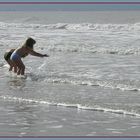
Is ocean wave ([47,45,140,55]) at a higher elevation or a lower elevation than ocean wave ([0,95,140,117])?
higher

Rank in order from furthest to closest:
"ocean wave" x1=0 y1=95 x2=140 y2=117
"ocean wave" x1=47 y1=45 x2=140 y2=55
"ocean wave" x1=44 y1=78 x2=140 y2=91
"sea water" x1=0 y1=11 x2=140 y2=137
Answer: "ocean wave" x1=47 y1=45 x2=140 y2=55 < "ocean wave" x1=44 y1=78 x2=140 y2=91 < "ocean wave" x1=0 y1=95 x2=140 y2=117 < "sea water" x1=0 y1=11 x2=140 y2=137

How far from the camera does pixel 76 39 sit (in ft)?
72.1

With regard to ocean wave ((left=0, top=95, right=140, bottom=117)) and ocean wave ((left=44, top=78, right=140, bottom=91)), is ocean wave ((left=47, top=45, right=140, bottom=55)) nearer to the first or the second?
ocean wave ((left=44, top=78, right=140, bottom=91))

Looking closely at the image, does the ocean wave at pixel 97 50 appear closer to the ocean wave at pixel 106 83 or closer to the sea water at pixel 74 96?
the sea water at pixel 74 96

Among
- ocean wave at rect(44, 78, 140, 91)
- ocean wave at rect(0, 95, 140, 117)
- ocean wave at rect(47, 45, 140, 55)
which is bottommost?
ocean wave at rect(0, 95, 140, 117)

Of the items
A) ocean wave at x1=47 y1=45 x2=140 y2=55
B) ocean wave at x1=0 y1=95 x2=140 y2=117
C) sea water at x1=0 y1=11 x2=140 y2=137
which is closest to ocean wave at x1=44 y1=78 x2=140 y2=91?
sea water at x1=0 y1=11 x2=140 y2=137

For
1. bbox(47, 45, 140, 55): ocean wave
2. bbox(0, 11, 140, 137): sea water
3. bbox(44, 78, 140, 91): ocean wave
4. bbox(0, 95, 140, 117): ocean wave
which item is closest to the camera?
bbox(0, 11, 140, 137): sea water

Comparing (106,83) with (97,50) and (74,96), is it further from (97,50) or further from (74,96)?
(97,50)

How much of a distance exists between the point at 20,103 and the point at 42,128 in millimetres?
1808

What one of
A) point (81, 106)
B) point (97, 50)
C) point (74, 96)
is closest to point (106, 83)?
point (74, 96)

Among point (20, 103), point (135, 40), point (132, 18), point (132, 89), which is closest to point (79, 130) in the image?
point (20, 103)

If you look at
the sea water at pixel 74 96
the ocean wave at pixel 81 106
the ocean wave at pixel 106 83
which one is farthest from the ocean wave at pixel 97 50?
the ocean wave at pixel 81 106

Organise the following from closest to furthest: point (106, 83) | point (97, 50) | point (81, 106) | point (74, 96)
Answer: point (81, 106)
point (74, 96)
point (106, 83)
point (97, 50)

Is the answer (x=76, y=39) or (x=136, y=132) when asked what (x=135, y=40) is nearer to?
(x=76, y=39)
